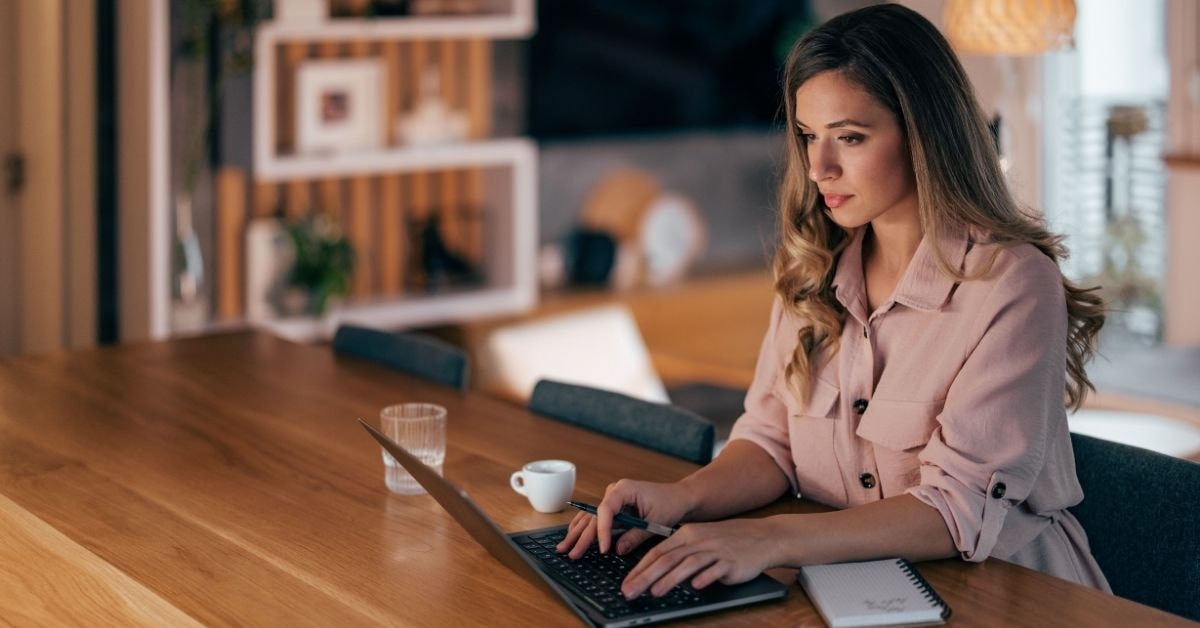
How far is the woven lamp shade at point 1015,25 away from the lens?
3.22m

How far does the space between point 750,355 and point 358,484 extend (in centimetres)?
403

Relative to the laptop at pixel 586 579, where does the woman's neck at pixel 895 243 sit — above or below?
above

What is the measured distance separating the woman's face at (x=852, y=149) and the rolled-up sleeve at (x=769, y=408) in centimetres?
28

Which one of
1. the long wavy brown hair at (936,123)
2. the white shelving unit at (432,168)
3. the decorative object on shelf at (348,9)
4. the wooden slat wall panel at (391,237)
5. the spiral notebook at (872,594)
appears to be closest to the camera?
the spiral notebook at (872,594)

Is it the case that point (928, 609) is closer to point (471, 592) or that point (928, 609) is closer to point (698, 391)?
point (471, 592)

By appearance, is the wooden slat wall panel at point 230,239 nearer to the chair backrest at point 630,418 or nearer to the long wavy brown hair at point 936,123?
the chair backrest at point 630,418

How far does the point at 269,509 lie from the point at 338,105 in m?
3.06

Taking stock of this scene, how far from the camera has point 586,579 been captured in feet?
5.91

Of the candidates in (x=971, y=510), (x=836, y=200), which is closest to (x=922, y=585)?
(x=971, y=510)

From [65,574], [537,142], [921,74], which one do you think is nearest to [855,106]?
[921,74]

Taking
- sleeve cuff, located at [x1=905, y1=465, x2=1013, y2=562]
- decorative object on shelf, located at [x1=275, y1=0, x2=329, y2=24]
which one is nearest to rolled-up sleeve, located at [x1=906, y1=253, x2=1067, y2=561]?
sleeve cuff, located at [x1=905, y1=465, x2=1013, y2=562]

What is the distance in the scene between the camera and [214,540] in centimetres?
201

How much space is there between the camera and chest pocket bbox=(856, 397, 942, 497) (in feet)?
6.73

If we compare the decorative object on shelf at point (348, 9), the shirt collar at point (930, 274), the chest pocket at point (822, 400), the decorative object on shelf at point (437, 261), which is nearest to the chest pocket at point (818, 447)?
the chest pocket at point (822, 400)
